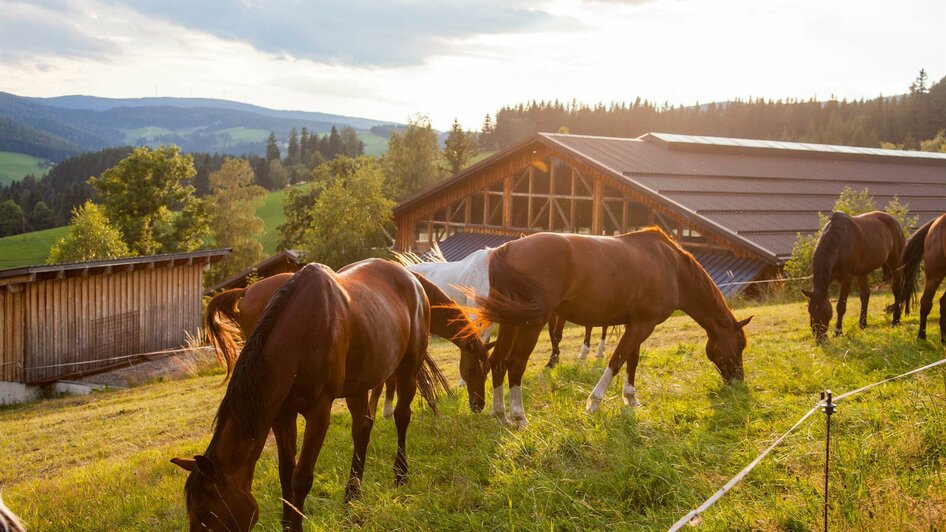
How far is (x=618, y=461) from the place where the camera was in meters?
4.74

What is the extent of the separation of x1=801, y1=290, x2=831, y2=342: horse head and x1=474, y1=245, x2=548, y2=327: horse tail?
14.9 feet

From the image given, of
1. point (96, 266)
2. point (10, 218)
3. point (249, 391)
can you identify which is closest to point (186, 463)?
point (249, 391)

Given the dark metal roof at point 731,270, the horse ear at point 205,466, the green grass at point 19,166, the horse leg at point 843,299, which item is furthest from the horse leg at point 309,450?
the green grass at point 19,166

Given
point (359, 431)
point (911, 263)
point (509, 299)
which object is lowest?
point (359, 431)

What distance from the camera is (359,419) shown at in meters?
5.20

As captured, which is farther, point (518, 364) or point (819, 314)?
point (819, 314)

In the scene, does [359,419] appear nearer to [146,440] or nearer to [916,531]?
[916,531]

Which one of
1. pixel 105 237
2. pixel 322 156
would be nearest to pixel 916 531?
pixel 105 237

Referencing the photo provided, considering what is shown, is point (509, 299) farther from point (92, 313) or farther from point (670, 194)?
point (670, 194)

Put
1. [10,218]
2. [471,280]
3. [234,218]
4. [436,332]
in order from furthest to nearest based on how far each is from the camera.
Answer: [10,218] < [234,218] < [471,280] < [436,332]

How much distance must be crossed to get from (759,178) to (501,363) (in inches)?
1165

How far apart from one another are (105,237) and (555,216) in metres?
24.5

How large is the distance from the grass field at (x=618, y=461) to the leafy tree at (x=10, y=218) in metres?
94.1

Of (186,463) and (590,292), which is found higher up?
(590,292)
